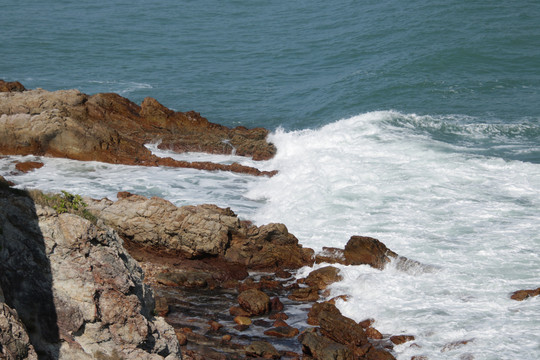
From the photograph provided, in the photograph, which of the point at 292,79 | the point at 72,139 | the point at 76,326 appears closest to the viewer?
the point at 76,326

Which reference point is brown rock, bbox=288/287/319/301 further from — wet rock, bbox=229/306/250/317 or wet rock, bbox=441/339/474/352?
wet rock, bbox=441/339/474/352

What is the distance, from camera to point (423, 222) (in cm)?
2059

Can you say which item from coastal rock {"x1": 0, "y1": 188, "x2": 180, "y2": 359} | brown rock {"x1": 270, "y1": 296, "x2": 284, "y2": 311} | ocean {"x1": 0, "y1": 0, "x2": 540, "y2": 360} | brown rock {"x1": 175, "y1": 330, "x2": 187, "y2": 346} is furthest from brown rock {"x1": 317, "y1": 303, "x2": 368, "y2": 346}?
coastal rock {"x1": 0, "y1": 188, "x2": 180, "y2": 359}

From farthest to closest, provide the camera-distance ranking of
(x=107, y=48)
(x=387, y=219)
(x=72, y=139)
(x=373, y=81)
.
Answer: (x=107, y=48) → (x=373, y=81) → (x=72, y=139) → (x=387, y=219)

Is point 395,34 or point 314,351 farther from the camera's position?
point 395,34

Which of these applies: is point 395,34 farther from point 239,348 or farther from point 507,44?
point 239,348

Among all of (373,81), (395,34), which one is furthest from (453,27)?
(373,81)

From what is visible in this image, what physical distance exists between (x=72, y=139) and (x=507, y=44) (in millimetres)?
28446

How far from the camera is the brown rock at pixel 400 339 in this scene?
14.2 m

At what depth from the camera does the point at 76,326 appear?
884 cm

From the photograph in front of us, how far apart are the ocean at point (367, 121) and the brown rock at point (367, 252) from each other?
32 cm

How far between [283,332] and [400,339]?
8.46 feet

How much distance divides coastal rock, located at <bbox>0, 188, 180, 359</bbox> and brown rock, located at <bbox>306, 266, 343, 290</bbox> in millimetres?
7952

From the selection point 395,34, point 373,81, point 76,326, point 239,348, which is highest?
point 395,34
